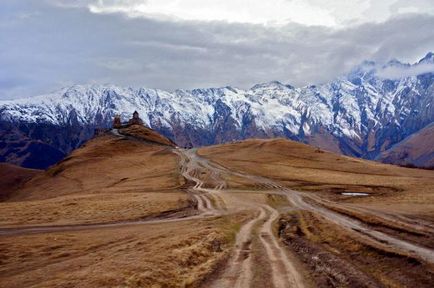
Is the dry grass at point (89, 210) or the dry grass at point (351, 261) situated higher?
the dry grass at point (89, 210)

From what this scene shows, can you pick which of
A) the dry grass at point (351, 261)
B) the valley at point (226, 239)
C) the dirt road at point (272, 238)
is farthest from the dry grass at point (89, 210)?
the dry grass at point (351, 261)

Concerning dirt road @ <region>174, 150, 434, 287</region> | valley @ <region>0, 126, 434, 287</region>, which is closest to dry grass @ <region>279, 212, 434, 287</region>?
valley @ <region>0, 126, 434, 287</region>

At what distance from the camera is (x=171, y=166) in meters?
152

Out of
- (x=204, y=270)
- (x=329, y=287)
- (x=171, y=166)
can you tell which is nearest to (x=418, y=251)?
(x=329, y=287)

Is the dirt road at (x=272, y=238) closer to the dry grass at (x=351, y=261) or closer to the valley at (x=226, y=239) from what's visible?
the valley at (x=226, y=239)

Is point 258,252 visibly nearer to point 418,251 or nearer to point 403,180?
point 418,251

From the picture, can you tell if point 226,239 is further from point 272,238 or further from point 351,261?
point 351,261

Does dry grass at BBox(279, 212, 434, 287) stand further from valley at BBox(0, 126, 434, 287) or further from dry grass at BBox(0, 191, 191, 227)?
dry grass at BBox(0, 191, 191, 227)

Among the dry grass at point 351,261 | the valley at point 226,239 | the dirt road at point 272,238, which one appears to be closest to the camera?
the dry grass at point 351,261

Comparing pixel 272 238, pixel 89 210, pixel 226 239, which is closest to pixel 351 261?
pixel 272 238

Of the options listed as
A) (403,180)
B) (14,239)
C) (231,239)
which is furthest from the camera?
(403,180)

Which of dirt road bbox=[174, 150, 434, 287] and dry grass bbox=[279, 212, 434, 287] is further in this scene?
dirt road bbox=[174, 150, 434, 287]

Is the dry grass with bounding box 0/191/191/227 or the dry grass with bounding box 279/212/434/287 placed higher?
the dry grass with bounding box 0/191/191/227

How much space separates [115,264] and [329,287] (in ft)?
42.6
